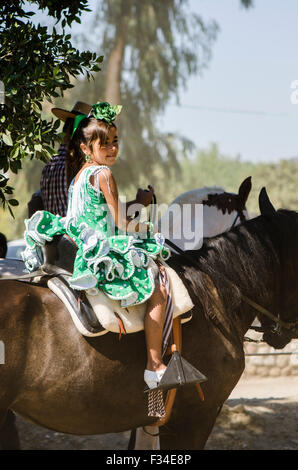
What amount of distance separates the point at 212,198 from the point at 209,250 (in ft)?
5.98

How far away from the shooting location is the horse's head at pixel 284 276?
3912mm

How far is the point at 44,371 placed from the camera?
121 inches

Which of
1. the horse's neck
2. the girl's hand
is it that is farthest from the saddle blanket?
the horse's neck

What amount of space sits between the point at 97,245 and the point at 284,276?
1.48 metres

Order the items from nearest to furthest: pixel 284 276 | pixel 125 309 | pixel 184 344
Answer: pixel 125 309
pixel 184 344
pixel 284 276

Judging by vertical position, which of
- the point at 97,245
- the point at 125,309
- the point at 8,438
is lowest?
the point at 8,438

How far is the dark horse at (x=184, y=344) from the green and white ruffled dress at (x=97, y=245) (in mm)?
266

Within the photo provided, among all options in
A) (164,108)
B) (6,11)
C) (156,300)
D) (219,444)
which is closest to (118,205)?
(156,300)

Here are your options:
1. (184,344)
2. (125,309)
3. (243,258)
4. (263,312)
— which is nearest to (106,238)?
(125,309)

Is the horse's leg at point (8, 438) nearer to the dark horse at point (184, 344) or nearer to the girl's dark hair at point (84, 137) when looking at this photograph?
the dark horse at point (184, 344)

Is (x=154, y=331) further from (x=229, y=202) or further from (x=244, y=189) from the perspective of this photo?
(x=229, y=202)

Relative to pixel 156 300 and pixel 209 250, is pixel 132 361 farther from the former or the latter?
pixel 209 250

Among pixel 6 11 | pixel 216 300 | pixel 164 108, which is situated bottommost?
pixel 216 300

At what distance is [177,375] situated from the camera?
10.3 feet
